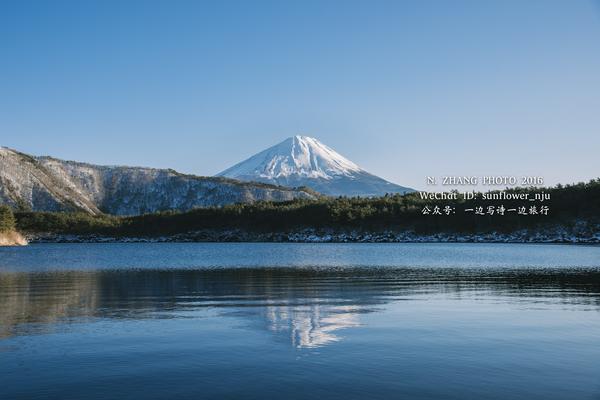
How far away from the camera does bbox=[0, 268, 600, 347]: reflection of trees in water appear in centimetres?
2661

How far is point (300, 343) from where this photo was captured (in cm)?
2067

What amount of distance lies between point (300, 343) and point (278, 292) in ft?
56.5

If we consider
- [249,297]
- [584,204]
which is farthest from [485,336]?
[584,204]

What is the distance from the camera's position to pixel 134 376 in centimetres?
1628

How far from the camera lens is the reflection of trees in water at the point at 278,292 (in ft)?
87.3

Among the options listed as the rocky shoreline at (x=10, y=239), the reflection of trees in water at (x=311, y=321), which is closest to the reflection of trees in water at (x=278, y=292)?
the reflection of trees in water at (x=311, y=321)

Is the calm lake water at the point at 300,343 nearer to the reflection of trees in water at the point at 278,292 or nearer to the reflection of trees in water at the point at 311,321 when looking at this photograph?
the reflection of trees in water at the point at 311,321

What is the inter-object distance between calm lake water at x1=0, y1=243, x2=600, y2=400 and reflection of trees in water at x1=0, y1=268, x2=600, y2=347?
6.7 inches

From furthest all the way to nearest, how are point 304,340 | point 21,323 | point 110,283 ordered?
1. point 110,283
2. point 21,323
3. point 304,340

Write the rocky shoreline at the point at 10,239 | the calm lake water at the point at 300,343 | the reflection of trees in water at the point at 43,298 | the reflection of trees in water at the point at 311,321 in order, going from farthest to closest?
the rocky shoreline at the point at 10,239 < the reflection of trees in water at the point at 43,298 < the reflection of trees in water at the point at 311,321 < the calm lake water at the point at 300,343

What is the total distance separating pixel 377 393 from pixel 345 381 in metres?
1.31

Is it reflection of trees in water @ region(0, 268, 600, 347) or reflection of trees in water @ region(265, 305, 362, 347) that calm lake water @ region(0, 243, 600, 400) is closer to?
reflection of trees in water @ region(265, 305, 362, 347)

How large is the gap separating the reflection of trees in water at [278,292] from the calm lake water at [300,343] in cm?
17

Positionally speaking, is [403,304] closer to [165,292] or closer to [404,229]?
[165,292]
